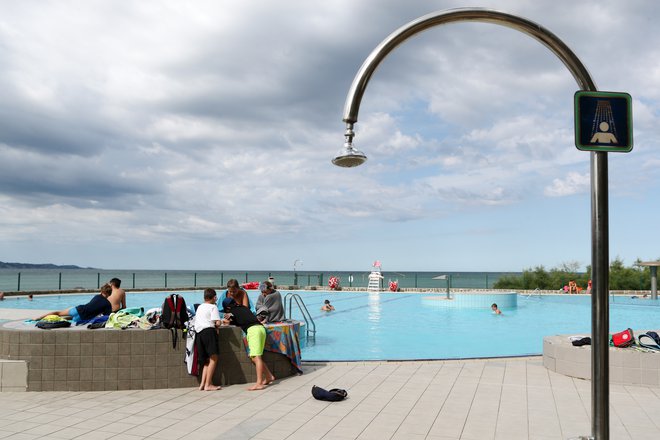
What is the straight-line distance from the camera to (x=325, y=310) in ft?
68.8

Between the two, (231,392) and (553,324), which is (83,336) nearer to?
(231,392)

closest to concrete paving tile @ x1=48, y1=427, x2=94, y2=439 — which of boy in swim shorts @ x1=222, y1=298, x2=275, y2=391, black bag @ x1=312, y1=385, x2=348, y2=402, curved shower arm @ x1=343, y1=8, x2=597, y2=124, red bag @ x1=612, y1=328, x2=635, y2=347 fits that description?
boy in swim shorts @ x1=222, y1=298, x2=275, y2=391

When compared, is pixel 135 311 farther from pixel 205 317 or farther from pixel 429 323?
pixel 429 323

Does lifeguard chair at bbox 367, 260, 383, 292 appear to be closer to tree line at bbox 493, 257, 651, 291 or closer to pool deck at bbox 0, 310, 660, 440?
tree line at bbox 493, 257, 651, 291

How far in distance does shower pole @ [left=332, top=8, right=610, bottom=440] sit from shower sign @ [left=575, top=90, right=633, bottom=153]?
101 mm

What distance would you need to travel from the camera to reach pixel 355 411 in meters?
5.76

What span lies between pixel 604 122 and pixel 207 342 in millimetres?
5218

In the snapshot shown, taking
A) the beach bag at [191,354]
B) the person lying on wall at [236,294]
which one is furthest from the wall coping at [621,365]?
the beach bag at [191,354]

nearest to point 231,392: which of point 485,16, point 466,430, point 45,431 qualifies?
point 45,431

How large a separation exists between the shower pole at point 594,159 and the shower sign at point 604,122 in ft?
0.33

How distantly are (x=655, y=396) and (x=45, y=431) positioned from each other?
6.85 m

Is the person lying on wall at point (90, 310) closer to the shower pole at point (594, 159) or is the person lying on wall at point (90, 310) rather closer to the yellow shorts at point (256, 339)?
the yellow shorts at point (256, 339)

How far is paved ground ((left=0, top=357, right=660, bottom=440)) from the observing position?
5020mm

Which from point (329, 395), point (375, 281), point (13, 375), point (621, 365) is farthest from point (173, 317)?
point (375, 281)
